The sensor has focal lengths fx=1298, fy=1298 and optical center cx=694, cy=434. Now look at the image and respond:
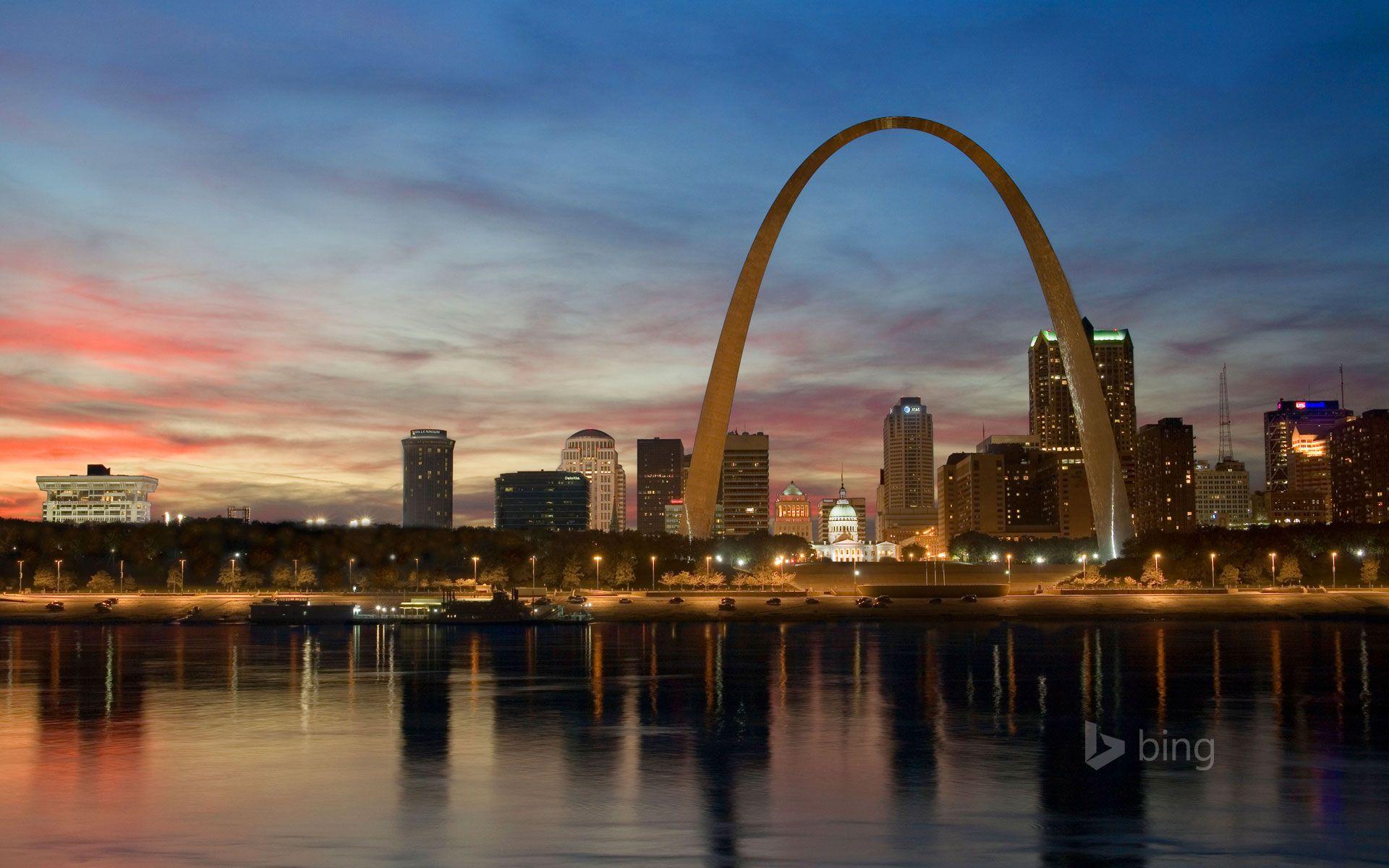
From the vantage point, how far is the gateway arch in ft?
282

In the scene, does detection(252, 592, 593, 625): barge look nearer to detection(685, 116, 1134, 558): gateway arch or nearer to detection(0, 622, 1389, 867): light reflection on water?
detection(685, 116, 1134, 558): gateway arch

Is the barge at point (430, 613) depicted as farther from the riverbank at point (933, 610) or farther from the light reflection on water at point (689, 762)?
the light reflection on water at point (689, 762)

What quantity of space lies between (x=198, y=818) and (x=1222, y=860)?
48.7 feet

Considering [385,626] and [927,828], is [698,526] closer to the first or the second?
[385,626]

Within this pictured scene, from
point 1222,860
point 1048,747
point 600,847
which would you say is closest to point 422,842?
point 600,847

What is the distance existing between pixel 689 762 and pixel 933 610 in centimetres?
5893

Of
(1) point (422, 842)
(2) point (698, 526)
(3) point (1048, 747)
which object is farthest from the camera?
(2) point (698, 526)

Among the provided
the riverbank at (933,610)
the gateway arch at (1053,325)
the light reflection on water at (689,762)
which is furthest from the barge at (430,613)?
the light reflection on water at (689,762)

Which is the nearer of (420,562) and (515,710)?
(515,710)

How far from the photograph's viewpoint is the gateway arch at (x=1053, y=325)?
85875 millimetres

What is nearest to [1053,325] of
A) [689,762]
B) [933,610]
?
[933,610]

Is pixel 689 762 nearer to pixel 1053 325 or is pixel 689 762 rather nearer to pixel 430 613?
pixel 430 613

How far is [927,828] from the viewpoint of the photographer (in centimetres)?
1892

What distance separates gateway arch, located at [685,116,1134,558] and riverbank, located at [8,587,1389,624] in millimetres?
9505
